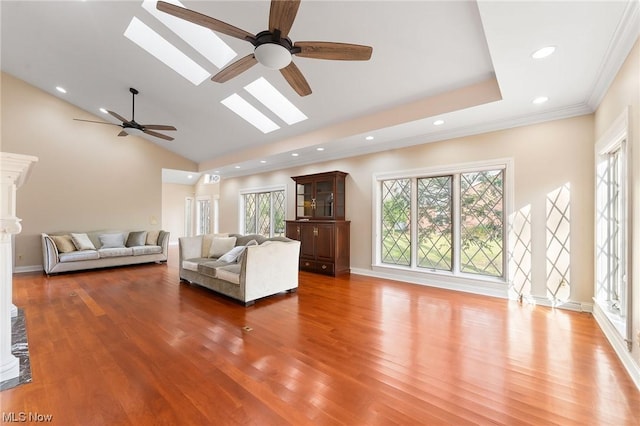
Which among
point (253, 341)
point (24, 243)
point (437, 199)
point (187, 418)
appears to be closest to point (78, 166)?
point (24, 243)

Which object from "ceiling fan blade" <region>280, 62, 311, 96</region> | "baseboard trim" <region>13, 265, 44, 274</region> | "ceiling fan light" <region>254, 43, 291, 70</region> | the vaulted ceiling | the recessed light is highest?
the vaulted ceiling

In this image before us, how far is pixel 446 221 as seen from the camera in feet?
14.5

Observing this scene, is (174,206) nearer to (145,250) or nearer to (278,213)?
(145,250)

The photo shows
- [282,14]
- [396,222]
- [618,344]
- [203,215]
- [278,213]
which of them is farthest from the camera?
[203,215]

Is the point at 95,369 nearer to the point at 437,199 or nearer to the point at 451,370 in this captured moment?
the point at 451,370

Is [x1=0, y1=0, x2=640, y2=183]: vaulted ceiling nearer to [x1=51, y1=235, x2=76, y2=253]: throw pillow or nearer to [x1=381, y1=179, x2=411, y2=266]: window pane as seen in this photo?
[x1=381, y1=179, x2=411, y2=266]: window pane

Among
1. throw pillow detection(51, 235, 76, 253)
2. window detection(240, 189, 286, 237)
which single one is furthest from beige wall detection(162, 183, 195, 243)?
throw pillow detection(51, 235, 76, 253)

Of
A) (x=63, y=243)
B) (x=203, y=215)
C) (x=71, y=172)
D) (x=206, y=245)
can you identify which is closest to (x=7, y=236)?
(x=206, y=245)

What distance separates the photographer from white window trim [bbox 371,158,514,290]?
3.78 m

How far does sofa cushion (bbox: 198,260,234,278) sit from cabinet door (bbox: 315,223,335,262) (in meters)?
1.98

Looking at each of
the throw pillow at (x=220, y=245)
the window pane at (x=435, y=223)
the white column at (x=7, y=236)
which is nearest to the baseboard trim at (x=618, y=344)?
the window pane at (x=435, y=223)

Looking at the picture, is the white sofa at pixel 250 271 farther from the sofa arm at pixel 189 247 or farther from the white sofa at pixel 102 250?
the white sofa at pixel 102 250

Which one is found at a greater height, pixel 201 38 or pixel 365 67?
pixel 201 38

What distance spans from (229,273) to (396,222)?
3.10m
